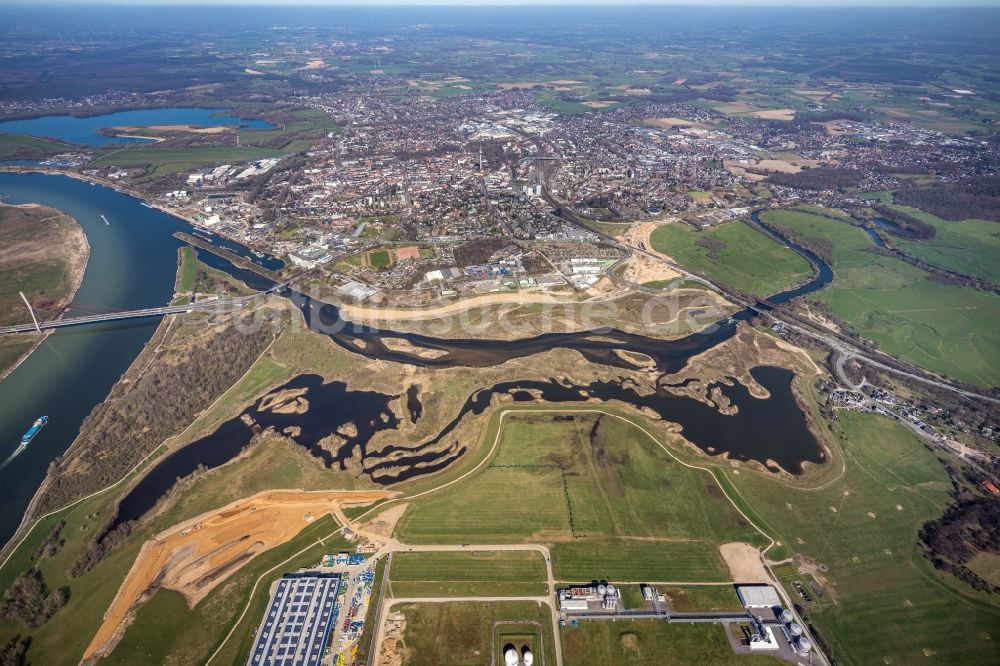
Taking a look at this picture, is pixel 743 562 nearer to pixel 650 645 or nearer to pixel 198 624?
pixel 650 645

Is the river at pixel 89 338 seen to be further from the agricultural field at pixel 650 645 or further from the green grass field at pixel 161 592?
the agricultural field at pixel 650 645

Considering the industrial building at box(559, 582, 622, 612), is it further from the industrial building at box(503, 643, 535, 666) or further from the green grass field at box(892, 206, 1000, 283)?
the green grass field at box(892, 206, 1000, 283)

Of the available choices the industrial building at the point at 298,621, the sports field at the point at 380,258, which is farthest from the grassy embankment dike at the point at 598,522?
the sports field at the point at 380,258

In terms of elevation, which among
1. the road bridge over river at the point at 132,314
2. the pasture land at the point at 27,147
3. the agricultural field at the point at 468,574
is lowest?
the agricultural field at the point at 468,574

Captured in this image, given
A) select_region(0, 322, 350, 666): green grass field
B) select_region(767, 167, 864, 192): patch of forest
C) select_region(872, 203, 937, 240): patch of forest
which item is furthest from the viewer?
select_region(767, 167, 864, 192): patch of forest

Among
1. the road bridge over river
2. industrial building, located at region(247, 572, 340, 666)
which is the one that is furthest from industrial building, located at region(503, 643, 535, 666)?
the road bridge over river
